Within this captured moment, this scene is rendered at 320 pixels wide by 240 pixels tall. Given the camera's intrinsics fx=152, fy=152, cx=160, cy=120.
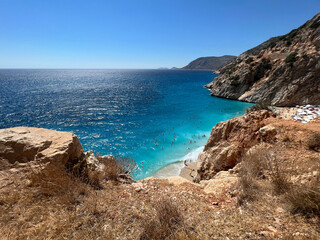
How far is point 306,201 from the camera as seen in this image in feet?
10.5

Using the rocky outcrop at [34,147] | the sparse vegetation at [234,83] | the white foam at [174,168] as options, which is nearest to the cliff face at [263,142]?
the white foam at [174,168]

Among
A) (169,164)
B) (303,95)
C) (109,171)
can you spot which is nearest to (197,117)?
(169,164)

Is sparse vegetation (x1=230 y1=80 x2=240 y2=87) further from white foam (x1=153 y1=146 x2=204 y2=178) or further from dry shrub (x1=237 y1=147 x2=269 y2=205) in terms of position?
dry shrub (x1=237 y1=147 x2=269 y2=205)

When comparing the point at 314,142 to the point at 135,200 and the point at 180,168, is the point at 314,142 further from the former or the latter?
the point at 180,168

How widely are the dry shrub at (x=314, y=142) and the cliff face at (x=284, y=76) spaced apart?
31.4 meters

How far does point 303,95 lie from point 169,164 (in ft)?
103

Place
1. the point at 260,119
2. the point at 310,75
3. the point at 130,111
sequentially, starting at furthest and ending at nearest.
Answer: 1. the point at 130,111
2. the point at 310,75
3. the point at 260,119

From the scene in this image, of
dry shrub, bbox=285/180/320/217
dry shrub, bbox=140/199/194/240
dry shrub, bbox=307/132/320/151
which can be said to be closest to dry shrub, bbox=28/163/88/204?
dry shrub, bbox=140/199/194/240

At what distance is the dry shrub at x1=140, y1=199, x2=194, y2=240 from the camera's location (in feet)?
10.1

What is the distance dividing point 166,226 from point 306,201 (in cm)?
299

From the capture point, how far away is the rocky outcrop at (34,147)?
4.56 meters

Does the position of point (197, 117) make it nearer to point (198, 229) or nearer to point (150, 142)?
point (150, 142)

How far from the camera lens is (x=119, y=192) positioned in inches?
194

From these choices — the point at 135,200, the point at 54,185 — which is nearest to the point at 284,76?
the point at 135,200
